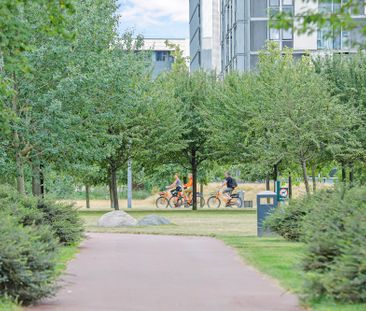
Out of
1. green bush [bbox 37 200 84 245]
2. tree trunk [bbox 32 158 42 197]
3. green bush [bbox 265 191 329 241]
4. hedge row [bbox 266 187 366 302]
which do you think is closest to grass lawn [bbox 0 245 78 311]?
green bush [bbox 37 200 84 245]

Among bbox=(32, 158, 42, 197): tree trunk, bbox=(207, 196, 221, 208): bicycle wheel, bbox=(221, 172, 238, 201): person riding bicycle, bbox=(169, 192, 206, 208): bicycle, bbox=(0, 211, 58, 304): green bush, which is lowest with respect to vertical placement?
bbox=(207, 196, 221, 208): bicycle wheel

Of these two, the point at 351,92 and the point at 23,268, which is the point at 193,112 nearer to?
the point at 351,92

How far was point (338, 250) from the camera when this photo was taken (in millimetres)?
11984

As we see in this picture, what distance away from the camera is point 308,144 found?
3719cm

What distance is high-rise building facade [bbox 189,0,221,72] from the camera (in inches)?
4033

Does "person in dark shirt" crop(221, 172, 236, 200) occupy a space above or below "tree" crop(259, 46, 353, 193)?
below

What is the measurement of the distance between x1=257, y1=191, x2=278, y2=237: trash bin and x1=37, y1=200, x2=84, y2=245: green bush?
17.3ft

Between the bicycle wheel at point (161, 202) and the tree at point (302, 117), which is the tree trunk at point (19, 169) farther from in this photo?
the bicycle wheel at point (161, 202)

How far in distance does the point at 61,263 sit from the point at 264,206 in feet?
32.8

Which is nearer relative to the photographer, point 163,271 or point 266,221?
point 163,271

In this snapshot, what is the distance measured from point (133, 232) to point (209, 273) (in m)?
12.4

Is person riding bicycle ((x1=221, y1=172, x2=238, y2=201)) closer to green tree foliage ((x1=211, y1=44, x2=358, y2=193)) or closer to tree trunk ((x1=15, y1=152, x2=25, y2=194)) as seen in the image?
green tree foliage ((x1=211, y1=44, x2=358, y2=193))

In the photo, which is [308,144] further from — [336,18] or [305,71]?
[336,18]

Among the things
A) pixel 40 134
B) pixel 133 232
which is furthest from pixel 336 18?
pixel 40 134
